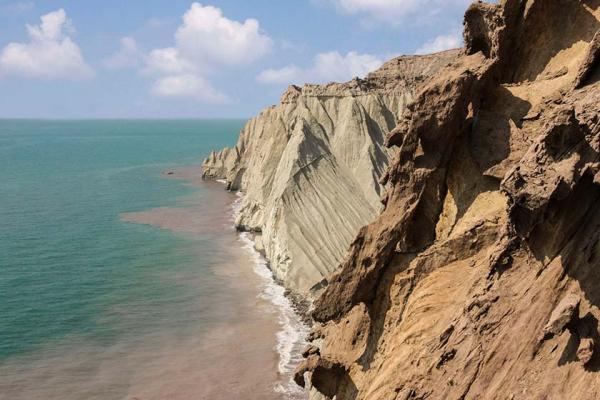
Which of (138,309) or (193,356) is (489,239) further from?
(138,309)

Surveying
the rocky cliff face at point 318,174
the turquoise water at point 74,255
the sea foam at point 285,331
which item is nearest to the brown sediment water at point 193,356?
the sea foam at point 285,331

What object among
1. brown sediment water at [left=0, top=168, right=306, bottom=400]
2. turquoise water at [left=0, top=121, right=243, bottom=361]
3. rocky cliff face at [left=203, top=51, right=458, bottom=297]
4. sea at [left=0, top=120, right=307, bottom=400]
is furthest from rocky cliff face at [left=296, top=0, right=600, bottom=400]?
Result: rocky cliff face at [left=203, top=51, right=458, bottom=297]

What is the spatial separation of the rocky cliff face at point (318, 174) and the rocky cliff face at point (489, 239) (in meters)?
22.4

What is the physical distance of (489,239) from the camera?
978cm

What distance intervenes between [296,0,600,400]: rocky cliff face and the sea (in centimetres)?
1375

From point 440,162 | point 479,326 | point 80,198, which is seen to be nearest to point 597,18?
point 440,162

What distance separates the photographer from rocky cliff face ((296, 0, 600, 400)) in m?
7.80

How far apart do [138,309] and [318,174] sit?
1784 centimetres

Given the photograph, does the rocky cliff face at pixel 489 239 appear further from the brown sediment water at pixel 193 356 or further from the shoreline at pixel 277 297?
the shoreline at pixel 277 297

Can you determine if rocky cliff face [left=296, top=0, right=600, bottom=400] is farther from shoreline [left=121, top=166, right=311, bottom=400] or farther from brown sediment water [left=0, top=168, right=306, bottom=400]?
shoreline [left=121, top=166, right=311, bottom=400]

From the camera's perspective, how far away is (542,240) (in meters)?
8.22

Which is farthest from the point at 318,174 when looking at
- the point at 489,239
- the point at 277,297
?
the point at 489,239

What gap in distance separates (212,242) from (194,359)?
21.4 m

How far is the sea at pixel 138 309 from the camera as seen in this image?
80.1 feet
